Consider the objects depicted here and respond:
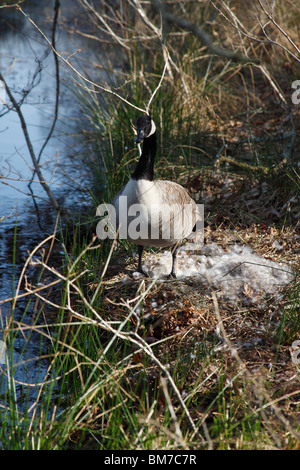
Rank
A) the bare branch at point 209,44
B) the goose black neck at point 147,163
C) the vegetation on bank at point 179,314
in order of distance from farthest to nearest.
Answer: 1. the bare branch at point 209,44
2. the goose black neck at point 147,163
3. the vegetation on bank at point 179,314

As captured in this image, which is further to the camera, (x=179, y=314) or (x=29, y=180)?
(x=29, y=180)

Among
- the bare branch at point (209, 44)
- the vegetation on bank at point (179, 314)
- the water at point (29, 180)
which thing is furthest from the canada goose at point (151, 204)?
the bare branch at point (209, 44)

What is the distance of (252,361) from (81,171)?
181 inches

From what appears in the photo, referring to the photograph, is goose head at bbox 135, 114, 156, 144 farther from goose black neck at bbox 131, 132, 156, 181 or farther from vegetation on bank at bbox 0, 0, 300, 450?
vegetation on bank at bbox 0, 0, 300, 450

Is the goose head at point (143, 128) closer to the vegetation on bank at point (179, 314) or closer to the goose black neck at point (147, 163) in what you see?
the goose black neck at point (147, 163)

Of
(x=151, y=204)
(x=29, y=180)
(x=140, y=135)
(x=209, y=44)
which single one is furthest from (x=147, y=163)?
(x=209, y=44)

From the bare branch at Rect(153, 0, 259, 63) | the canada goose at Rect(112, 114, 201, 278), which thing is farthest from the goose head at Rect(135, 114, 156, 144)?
the bare branch at Rect(153, 0, 259, 63)

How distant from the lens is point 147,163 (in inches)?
155

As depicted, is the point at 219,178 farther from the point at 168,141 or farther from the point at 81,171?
the point at 81,171

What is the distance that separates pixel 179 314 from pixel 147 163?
119 centimetres

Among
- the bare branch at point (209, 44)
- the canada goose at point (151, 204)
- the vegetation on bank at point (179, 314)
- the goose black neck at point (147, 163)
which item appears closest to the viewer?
the vegetation on bank at point (179, 314)

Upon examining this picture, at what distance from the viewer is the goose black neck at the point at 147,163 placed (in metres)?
3.87

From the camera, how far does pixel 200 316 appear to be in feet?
12.8

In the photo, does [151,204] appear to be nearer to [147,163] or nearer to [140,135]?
[147,163]
